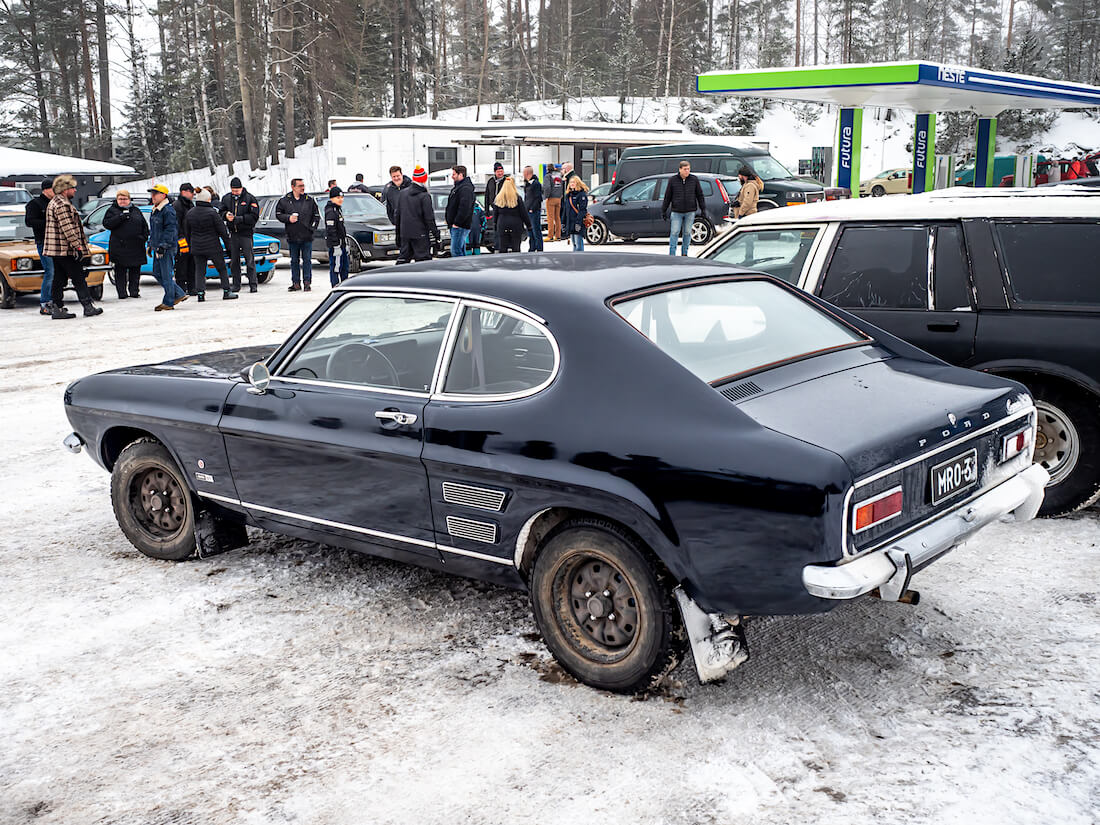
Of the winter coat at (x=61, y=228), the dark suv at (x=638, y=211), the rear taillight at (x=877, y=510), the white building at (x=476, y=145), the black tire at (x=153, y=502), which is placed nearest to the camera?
the rear taillight at (x=877, y=510)

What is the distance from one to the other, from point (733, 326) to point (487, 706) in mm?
1673

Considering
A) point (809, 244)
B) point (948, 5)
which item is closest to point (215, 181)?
point (809, 244)

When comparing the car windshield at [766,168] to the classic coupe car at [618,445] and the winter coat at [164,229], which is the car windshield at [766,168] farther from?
the classic coupe car at [618,445]

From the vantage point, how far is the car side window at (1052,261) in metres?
5.07

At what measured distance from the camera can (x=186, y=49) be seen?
60.7 meters

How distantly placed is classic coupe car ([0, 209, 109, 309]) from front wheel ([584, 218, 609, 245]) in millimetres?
12029

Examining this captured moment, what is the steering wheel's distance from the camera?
14.1 feet

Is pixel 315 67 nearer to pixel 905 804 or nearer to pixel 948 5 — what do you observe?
pixel 905 804

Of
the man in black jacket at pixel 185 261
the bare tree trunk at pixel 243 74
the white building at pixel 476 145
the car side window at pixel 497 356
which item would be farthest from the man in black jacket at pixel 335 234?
the bare tree trunk at pixel 243 74

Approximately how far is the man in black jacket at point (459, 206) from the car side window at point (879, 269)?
37.7ft

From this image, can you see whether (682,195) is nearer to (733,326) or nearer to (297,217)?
(297,217)

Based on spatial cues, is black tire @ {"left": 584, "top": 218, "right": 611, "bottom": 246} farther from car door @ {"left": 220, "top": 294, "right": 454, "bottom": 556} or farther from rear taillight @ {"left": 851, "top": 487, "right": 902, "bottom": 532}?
rear taillight @ {"left": 851, "top": 487, "right": 902, "bottom": 532}

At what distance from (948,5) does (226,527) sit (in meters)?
99.3

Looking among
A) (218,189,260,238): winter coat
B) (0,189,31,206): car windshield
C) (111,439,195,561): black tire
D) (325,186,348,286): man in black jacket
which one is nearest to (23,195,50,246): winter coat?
(218,189,260,238): winter coat
